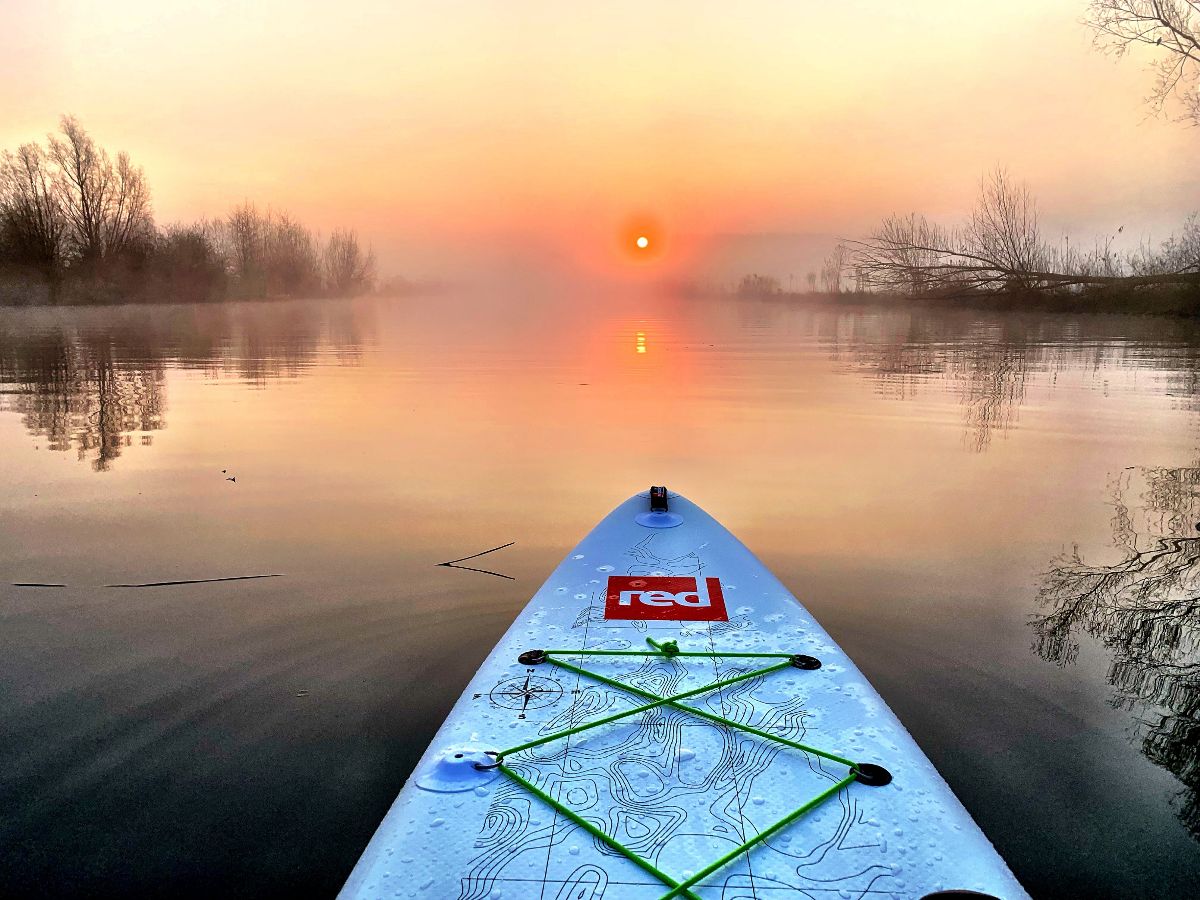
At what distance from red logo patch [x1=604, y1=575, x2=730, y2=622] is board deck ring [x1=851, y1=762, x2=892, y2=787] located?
1179 millimetres

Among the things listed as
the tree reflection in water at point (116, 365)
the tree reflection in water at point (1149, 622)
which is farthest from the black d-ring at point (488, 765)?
the tree reflection in water at point (116, 365)

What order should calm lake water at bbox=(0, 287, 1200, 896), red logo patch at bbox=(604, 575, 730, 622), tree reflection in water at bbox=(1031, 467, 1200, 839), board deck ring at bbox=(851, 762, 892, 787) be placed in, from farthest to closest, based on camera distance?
red logo patch at bbox=(604, 575, 730, 622) < tree reflection in water at bbox=(1031, 467, 1200, 839) < calm lake water at bbox=(0, 287, 1200, 896) < board deck ring at bbox=(851, 762, 892, 787)

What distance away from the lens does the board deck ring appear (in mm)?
2254

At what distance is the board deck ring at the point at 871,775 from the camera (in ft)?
7.39

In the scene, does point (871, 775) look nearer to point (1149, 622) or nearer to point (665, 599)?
point (665, 599)

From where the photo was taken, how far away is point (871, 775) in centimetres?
228

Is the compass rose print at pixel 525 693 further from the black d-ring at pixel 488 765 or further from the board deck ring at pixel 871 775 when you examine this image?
the board deck ring at pixel 871 775

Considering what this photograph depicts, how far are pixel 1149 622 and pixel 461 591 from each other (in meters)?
3.90

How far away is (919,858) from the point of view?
Result: 77.2 inches

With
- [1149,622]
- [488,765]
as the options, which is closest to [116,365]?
[488,765]

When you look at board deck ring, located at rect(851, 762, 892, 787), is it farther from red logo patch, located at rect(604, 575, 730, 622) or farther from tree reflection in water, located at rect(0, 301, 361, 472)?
tree reflection in water, located at rect(0, 301, 361, 472)

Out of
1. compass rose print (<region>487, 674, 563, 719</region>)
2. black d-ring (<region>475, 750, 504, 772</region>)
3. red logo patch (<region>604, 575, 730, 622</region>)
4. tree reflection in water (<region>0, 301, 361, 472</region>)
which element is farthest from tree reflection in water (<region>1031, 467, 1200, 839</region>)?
tree reflection in water (<region>0, 301, 361, 472</region>)

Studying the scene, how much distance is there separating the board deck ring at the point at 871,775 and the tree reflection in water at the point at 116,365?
25.1 ft

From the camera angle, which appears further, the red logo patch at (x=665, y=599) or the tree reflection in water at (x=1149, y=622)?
the red logo patch at (x=665, y=599)
